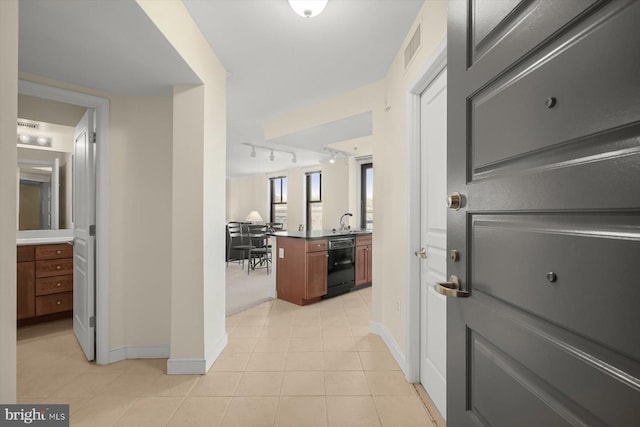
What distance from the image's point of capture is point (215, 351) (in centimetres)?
242

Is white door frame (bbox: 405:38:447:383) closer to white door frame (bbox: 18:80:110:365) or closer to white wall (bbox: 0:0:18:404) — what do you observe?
white wall (bbox: 0:0:18:404)

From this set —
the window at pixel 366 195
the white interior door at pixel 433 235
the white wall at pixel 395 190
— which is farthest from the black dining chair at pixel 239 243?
the white interior door at pixel 433 235

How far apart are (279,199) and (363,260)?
483 centimetres

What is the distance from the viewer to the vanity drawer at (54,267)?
316 cm

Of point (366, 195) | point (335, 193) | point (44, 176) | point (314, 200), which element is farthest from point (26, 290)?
point (314, 200)

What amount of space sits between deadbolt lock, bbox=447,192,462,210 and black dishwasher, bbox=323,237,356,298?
133 inches

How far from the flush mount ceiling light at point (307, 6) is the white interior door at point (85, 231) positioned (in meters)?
1.92

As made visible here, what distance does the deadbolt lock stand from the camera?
0.87 meters

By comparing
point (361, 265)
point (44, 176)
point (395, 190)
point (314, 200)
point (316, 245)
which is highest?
point (44, 176)

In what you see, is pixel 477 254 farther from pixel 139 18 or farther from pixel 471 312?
pixel 139 18

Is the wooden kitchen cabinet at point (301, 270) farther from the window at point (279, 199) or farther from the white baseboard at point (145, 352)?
the window at point (279, 199)

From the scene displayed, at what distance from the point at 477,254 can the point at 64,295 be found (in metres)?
4.31

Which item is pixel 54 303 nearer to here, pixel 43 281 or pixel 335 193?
pixel 43 281

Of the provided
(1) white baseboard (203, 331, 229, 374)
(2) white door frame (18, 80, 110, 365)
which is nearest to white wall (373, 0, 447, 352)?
(1) white baseboard (203, 331, 229, 374)
